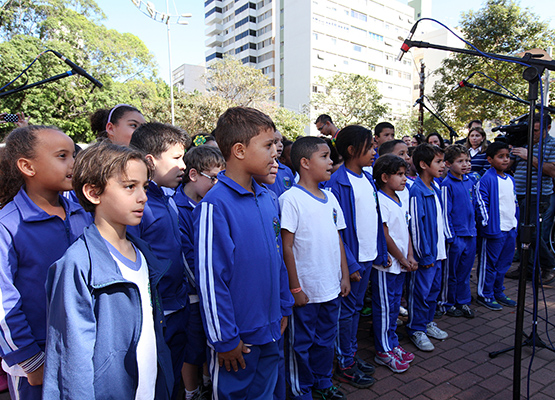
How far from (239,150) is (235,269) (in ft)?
2.11

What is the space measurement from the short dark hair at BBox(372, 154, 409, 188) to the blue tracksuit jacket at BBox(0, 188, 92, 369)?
2464 mm

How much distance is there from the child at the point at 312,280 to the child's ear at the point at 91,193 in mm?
1189

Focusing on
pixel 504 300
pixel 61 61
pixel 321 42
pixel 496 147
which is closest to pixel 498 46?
pixel 496 147

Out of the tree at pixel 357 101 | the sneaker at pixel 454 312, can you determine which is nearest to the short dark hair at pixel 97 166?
the sneaker at pixel 454 312

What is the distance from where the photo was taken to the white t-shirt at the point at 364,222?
2883mm

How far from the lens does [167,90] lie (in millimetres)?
30312

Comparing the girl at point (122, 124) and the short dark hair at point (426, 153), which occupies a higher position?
the girl at point (122, 124)

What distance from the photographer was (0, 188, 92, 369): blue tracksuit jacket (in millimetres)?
1584

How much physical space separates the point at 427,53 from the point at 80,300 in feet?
206

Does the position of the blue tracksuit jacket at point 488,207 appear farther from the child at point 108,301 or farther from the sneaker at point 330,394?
the child at point 108,301

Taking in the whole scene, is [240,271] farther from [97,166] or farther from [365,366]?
[365,366]

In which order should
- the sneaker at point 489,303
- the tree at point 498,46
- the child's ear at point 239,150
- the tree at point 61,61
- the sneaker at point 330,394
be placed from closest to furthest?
the child's ear at point 239,150 < the sneaker at point 330,394 < the sneaker at point 489,303 < the tree at point 498,46 < the tree at point 61,61

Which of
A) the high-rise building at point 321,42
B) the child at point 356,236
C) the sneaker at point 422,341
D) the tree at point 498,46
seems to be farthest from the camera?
the high-rise building at point 321,42

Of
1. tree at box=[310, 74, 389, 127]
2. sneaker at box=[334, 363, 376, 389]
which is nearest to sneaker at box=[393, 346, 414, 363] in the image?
sneaker at box=[334, 363, 376, 389]
